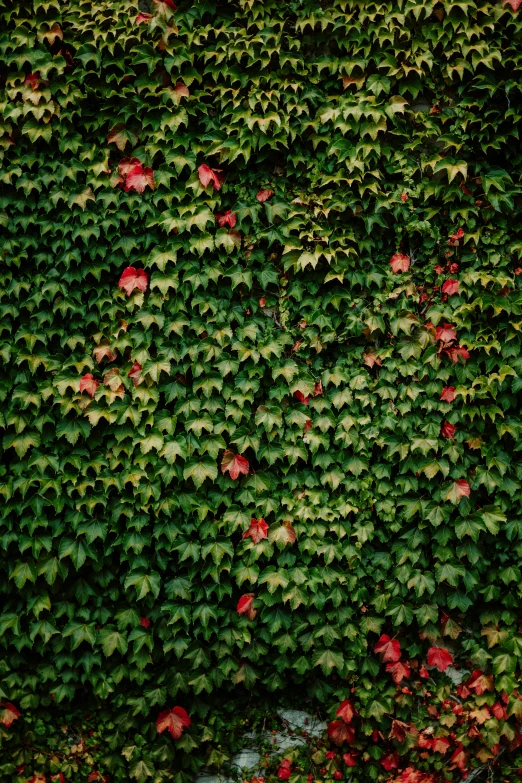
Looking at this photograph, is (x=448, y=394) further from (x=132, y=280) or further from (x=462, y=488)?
(x=132, y=280)

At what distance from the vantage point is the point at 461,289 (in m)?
4.12

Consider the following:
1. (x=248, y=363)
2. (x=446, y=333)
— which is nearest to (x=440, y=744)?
(x=446, y=333)

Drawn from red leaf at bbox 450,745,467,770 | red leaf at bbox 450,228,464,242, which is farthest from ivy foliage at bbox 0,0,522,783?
red leaf at bbox 450,745,467,770

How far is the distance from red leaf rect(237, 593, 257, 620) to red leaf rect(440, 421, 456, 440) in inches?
73.6

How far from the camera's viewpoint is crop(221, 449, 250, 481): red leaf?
4.05 meters

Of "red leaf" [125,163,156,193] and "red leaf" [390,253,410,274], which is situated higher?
"red leaf" [125,163,156,193]

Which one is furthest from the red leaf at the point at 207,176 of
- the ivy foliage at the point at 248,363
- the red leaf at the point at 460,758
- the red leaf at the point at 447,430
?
the red leaf at the point at 460,758

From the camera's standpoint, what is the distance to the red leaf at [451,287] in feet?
13.6

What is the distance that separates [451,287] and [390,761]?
350 cm

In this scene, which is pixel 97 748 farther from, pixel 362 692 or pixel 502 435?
pixel 502 435

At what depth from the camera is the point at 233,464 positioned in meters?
4.06

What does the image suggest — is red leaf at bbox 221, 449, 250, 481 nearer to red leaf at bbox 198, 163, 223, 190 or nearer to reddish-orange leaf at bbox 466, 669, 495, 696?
red leaf at bbox 198, 163, 223, 190

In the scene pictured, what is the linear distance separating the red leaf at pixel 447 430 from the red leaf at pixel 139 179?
2.79 metres

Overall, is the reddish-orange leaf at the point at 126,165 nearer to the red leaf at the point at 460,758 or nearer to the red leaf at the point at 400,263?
the red leaf at the point at 400,263
